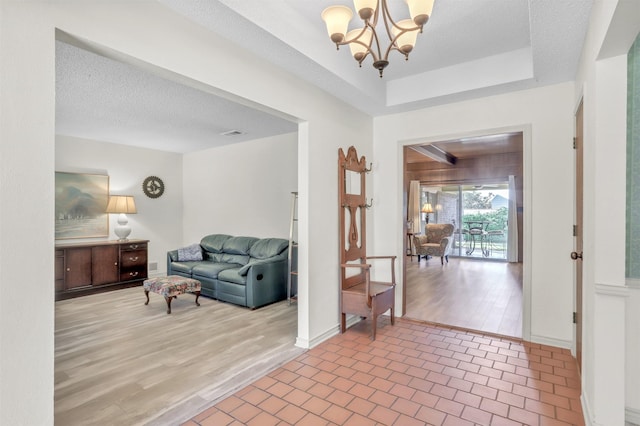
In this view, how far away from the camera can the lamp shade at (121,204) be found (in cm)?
559

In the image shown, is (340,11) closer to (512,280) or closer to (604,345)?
(604,345)

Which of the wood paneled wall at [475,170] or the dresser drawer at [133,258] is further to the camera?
the wood paneled wall at [475,170]

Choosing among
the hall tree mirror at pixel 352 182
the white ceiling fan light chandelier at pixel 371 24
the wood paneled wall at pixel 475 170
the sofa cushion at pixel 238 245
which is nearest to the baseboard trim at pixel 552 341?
the hall tree mirror at pixel 352 182

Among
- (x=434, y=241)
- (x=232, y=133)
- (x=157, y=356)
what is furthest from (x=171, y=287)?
(x=434, y=241)

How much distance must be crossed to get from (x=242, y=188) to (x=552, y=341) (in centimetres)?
499

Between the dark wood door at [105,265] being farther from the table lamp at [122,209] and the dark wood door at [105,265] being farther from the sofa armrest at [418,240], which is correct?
the sofa armrest at [418,240]

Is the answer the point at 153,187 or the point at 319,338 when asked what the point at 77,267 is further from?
the point at 319,338

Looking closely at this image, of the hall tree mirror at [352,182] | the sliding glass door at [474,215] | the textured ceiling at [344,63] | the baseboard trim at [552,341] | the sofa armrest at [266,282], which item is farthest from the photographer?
the sliding glass door at [474,215]

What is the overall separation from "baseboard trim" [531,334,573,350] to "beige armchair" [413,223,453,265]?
497cm

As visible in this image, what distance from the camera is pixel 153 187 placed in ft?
21.2

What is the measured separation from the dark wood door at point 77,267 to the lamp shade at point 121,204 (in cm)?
78

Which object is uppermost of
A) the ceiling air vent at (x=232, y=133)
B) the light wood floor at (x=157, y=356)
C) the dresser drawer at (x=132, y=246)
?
the ceiling air vent at (x=232, y=133)

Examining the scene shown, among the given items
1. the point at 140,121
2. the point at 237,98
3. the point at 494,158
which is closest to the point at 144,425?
the point at 237,98

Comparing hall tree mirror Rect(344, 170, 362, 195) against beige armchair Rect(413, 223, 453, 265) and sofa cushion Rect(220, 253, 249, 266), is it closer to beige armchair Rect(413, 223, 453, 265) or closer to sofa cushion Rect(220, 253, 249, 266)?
sofa cushion Rect(220, 253, 249, 266)
